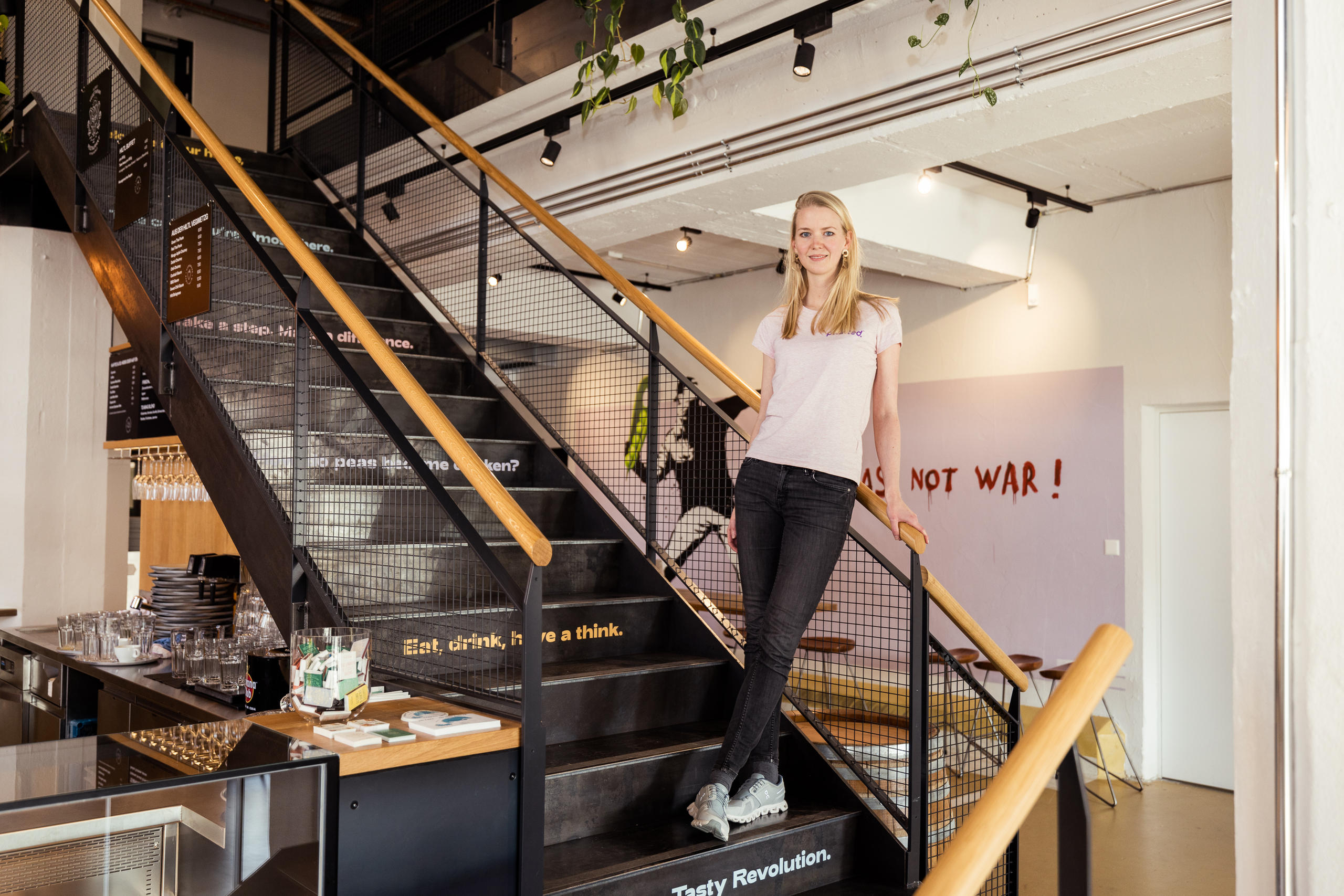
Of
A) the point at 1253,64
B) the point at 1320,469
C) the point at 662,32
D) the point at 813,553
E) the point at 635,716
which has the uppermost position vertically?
the point at 662,32

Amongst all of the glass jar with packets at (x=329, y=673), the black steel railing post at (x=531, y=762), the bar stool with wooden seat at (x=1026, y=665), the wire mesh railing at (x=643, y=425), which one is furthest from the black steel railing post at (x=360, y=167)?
the bar stool with wooden seat at (x=1026, y=665)

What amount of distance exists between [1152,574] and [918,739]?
12.7 ft

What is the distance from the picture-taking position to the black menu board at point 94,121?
181 inches

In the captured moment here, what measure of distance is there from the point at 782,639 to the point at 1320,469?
5.27 feet

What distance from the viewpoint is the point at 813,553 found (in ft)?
9.45

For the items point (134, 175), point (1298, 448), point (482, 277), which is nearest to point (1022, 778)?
point (1298, 448)

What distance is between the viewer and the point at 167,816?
5.54 ft

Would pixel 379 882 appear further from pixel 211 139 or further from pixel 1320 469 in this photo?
pixel 211 139

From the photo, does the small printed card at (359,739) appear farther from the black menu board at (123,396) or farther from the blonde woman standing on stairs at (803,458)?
the black menu board at (123,396)

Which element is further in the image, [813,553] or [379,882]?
[813,553]

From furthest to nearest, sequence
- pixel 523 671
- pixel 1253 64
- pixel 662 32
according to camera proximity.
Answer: pixel 662 32, pixel 523 671, pixel 1253 64

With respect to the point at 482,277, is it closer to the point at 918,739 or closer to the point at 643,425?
the point at 643,425

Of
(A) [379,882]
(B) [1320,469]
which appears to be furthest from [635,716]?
(B) [1320,469]

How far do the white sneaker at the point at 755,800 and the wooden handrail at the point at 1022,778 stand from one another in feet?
6.43
